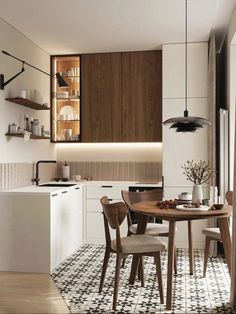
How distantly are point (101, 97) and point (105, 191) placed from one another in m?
1.40

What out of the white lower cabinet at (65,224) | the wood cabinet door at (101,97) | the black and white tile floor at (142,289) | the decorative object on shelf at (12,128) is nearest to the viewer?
the black and white tile floor at (142,289)

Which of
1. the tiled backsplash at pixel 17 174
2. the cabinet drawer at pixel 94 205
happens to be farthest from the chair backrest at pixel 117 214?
the cabinet drawer at pixel 94 205

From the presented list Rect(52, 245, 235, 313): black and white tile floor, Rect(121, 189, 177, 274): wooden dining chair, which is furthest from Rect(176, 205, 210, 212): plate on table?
Rect(52, 245, 235, 313): black and white tile floor

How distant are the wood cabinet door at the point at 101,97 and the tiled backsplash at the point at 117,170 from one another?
17.5 inches

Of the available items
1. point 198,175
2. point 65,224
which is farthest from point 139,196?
point 65,224

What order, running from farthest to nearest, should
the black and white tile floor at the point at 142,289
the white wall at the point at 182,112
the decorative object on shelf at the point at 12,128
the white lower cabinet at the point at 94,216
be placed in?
the white lower cabinet at the point at 94,216
the white wall at the point at 182,112
the decorative object on shelf at the point at 12,128
the black and white tile floor at the point at 142,289

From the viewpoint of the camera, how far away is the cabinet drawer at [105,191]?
5500mm

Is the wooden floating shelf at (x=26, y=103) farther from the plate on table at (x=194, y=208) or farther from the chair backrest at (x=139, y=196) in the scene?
the plate on table at (x=194, y=208)

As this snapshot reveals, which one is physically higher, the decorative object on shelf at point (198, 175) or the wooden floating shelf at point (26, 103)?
the wooden floating shelf at point (26, 103)

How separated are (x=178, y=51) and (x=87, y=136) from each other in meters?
1.75

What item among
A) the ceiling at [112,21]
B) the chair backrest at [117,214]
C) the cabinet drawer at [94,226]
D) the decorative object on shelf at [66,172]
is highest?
the ceiling at [112,21]

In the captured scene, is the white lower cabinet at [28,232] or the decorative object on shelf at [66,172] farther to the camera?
the decorative object on shelf at [66,172]

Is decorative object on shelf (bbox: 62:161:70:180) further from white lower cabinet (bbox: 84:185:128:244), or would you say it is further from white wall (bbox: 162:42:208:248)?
white wall (bbox: 162:42:208:248)

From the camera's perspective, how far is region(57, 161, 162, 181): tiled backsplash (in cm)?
605
